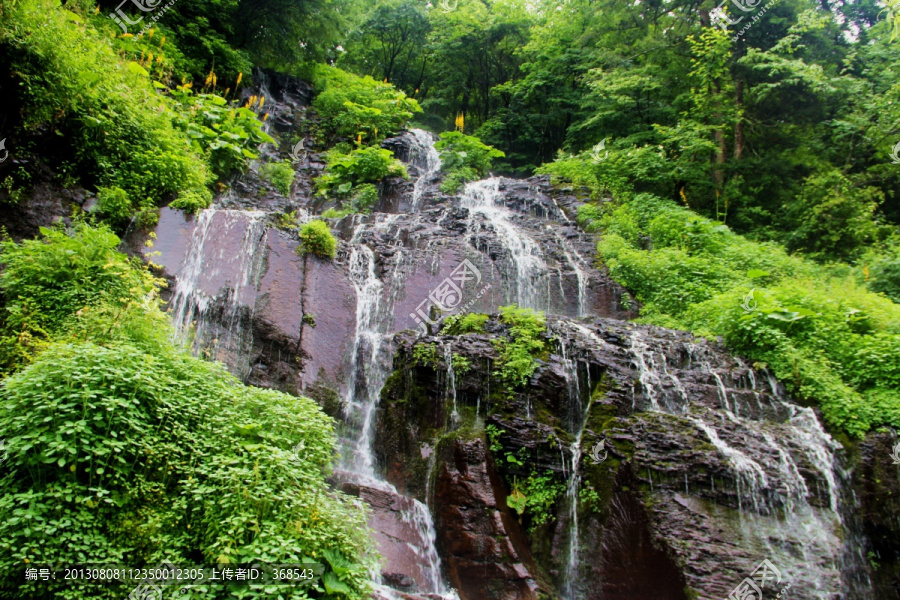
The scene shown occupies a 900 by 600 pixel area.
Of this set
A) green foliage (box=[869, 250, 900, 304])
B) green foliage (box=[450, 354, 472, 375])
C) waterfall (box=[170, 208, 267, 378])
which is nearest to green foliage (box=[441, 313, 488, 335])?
green foliage (box=[450, 354, 472, 375])

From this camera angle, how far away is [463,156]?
653 inches

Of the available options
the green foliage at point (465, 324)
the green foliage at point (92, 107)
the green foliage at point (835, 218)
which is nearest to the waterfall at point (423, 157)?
the green foliage at point (92, 107)

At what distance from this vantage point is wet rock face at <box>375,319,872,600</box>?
5.88 metres

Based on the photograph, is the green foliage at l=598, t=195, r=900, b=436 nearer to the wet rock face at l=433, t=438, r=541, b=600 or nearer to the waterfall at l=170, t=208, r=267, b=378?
the wet rock face at l=433, t=438, r=541, b=600

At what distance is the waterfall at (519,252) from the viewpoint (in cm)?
1151

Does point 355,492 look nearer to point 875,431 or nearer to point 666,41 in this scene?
point 875,431

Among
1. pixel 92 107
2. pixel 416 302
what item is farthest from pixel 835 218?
pixel 92 107

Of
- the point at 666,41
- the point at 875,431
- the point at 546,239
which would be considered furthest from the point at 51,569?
the point at 666,41

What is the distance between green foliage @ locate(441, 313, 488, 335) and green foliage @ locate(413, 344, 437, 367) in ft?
2.94

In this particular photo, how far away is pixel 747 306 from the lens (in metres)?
8.99

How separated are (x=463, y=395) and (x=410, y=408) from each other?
0.86 m

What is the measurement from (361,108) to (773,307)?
1384 centimetres

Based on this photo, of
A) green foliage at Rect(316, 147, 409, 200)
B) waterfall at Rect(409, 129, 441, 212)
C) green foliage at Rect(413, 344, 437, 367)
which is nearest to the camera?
green foliage at Rect(413, 344, 437, 367)

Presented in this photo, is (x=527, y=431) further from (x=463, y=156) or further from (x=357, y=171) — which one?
(x=463, y=156)
